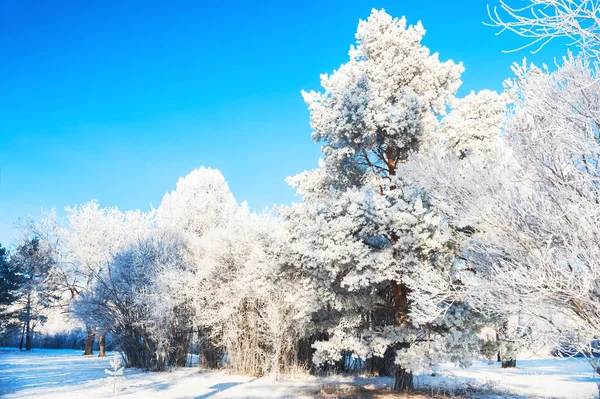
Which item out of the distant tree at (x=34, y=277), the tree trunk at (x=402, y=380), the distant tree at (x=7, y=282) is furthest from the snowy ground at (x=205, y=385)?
the distant tree at (x=7, y=282)

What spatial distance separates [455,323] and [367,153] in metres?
5.11

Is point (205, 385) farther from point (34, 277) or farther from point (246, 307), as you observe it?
point (34, 277)

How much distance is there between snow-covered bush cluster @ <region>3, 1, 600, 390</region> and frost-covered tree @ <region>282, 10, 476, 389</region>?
0.16 ft

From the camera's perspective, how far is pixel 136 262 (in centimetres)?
1748

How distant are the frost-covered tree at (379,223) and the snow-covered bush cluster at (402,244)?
1.9 inches

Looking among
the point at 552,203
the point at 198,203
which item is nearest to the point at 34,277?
the point at 198,203

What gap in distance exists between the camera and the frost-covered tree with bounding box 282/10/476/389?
8.12 m

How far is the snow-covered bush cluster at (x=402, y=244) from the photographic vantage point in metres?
5.61

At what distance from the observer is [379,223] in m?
8.45

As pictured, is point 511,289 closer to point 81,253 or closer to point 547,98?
point 547,98

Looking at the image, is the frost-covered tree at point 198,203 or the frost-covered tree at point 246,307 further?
the frost-covered tree at point 198,203

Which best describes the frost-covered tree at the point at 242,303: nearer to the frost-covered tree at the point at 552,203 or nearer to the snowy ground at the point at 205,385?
the snowy ground at the point at 205,385

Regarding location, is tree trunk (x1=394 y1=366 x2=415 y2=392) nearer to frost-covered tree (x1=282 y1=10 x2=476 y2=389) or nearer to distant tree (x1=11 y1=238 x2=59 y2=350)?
frost-covered tree (x1=282 y1=10 x2=476 y2=389)

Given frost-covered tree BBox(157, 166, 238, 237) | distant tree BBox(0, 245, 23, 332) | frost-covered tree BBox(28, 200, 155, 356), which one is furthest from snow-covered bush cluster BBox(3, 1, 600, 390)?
distant tree BBox(0, 245, 23, 332)
